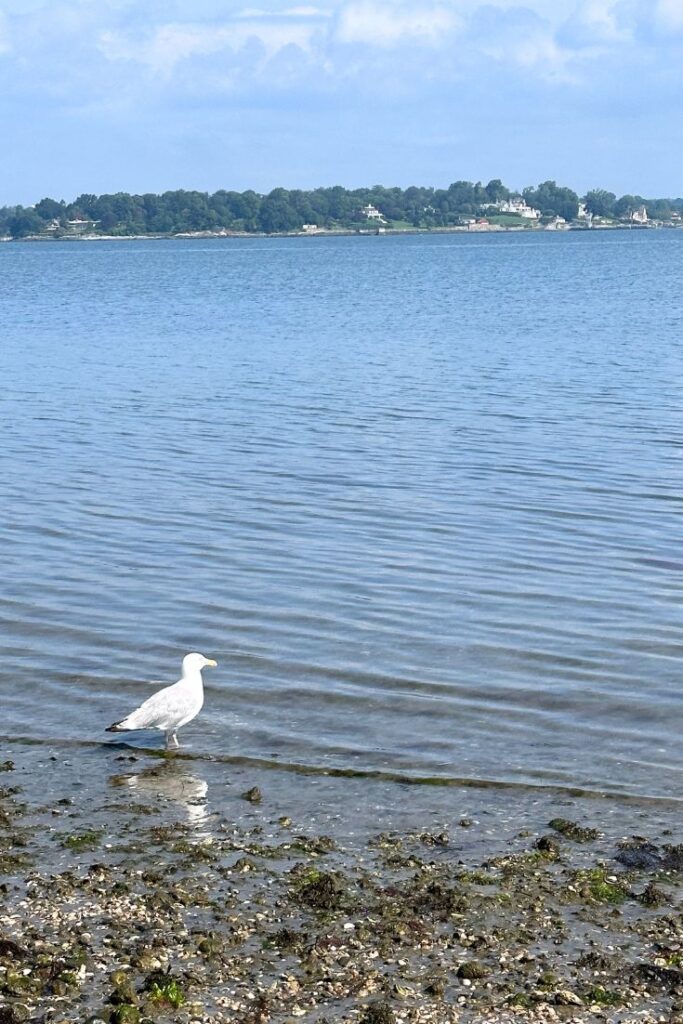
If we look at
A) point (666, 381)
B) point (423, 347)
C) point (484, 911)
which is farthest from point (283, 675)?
point (423, 347)

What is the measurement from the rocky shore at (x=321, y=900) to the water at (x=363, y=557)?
947 mm

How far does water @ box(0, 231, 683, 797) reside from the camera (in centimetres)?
1307

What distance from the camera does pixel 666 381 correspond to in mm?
37750

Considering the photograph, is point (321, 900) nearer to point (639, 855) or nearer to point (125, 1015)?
point (125, 1015)

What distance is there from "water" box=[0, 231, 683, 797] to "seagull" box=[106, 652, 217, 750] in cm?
32

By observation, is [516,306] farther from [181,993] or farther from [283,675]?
[181,993]

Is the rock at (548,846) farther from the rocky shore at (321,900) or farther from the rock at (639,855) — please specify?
the rock at (639,855)

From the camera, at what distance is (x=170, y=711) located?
40.3 feet

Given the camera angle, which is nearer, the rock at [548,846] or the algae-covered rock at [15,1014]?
the algae-covered rock at [15,1014]

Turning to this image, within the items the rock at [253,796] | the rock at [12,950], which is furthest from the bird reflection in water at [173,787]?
the rock at [12,950]

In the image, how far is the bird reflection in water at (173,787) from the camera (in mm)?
11008

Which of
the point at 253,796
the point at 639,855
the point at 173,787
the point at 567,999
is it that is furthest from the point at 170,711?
the point at 567,999

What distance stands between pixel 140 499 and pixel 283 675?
29.8 ft

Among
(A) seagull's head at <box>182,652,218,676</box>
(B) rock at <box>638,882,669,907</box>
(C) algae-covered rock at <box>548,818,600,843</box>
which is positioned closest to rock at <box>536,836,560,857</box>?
(C) algae-covered rock at <box>548,818,600,843</box>
